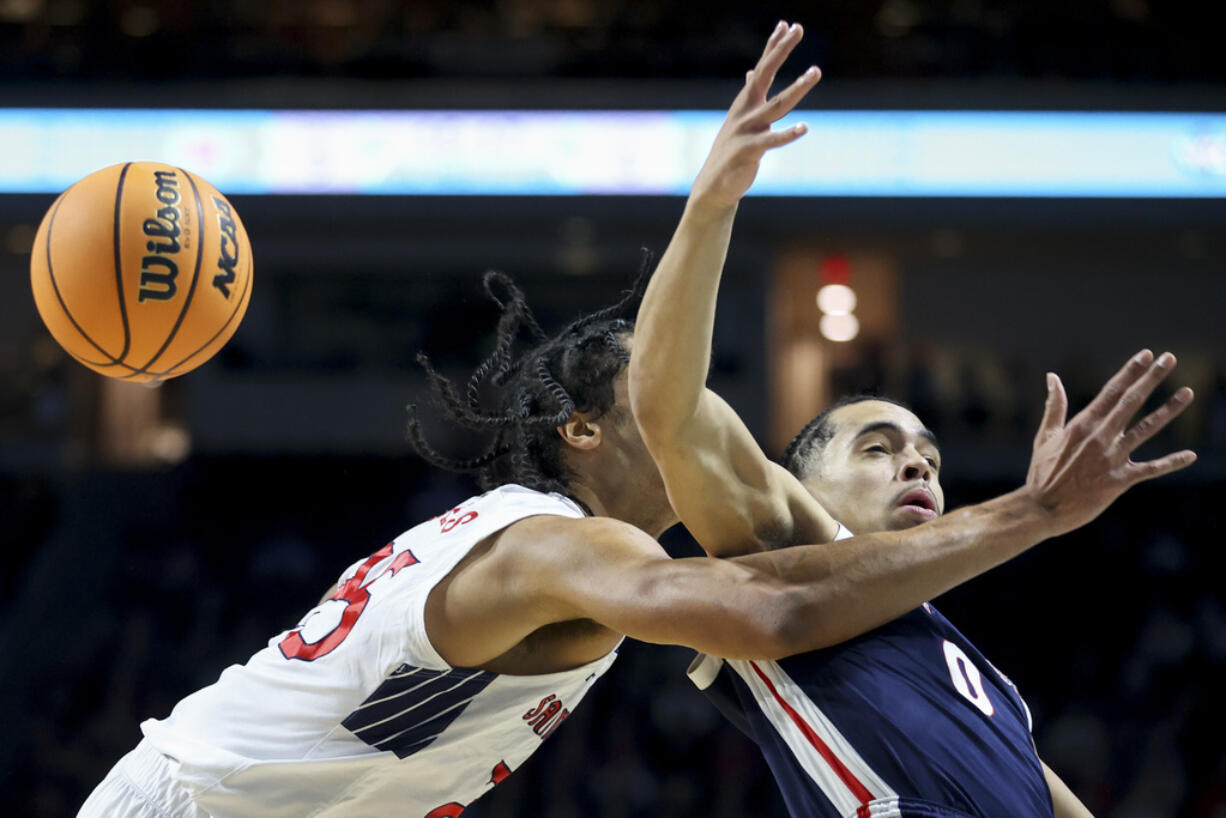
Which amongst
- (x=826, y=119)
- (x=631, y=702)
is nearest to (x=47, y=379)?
(x=631, y=702)

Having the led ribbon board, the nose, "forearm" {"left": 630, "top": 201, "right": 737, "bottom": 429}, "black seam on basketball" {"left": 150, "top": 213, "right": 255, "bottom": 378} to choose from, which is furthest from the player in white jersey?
the led ribbon board

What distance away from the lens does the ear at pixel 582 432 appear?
9.63ft

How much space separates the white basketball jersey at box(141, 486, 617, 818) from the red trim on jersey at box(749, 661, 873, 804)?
50 centimetres

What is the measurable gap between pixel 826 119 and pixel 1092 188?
210 centimetres

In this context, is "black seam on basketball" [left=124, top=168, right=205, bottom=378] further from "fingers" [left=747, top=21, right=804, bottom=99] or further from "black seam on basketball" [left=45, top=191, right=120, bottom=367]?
"fingers" [left=747, top=21, right=804, bottom=99]

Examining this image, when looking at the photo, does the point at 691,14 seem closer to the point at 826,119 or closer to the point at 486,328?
the point at 826,119

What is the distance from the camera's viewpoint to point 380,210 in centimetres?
973

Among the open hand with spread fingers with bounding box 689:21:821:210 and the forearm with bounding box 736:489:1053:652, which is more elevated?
the open hand with spread fingers with bounding box 689:21:821:210

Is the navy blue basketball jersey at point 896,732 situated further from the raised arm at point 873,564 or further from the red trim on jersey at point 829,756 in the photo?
the raised arm at point 873,564

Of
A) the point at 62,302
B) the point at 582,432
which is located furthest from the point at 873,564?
the point at 62,302

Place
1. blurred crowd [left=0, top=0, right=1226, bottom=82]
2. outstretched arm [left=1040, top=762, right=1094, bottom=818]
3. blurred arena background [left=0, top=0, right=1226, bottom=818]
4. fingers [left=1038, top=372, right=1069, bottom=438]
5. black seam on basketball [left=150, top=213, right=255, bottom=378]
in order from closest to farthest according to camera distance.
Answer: fingers [left=1038, top=372, right=1069, bottom=438] → outstretched arm [left=1040, top=762, right=1094, bottom=818] → black seam on basketball [left=150, top=213, right=255, bottom=378] → blurred arena background [left=0, top=0, right=1226, bottom=818] → blurred crowd [left=0, top=0, right=1226, bottom=82]

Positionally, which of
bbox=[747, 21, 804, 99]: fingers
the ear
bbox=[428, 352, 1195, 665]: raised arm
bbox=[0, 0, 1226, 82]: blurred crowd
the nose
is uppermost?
bbox=[0, 0, 1226, 82]: blurred crowd

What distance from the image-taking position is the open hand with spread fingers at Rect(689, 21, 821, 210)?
212 centimetres

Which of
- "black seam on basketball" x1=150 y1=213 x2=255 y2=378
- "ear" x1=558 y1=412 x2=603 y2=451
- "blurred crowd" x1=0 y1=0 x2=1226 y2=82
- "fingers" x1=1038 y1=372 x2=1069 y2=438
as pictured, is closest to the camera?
"fingers" x1=1038 y1=372 x2=1069 y2=438
